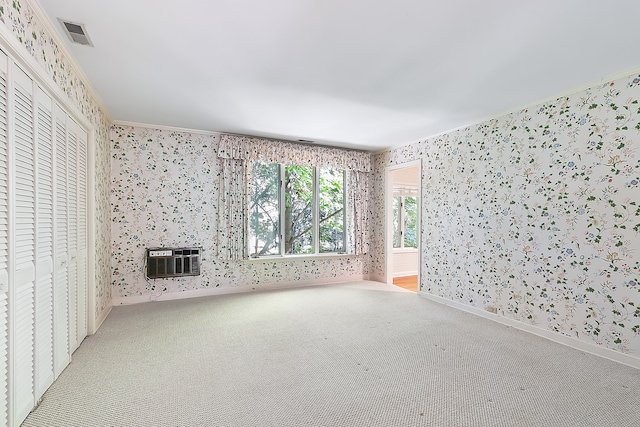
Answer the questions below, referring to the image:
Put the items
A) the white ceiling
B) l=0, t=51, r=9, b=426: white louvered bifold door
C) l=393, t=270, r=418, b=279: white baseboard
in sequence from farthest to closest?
l=393, t=270, r=418, b=279: white baseboard, the white ceiling, l=0, t=51, r=9, b=426: white louvered bifold door

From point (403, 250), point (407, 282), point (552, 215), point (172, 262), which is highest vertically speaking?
point (552, 215)

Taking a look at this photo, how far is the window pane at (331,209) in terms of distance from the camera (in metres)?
5.25

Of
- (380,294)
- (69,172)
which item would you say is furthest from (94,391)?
(380,294)

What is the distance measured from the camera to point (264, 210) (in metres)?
4.76

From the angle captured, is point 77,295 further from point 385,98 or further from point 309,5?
point 385,98

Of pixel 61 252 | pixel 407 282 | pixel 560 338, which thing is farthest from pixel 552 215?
pixel 61 252

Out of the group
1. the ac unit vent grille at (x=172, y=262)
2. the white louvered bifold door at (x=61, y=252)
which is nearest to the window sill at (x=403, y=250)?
the ac unit vent grille at (x=172, y=262)

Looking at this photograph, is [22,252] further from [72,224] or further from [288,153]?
[288,153]

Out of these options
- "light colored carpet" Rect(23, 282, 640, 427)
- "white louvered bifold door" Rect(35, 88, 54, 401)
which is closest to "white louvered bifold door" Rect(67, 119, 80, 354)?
"light colored carpet" Rect(23, 282, 640, 427)

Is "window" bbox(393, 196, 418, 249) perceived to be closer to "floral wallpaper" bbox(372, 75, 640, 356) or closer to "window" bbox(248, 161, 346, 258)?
"window" bbox(248, 161, 346, 258)

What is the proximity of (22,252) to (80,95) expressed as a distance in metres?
1.64

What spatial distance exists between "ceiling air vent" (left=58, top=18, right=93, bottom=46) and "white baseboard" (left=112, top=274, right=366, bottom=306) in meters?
3.09

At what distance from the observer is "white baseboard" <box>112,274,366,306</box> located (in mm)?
3939

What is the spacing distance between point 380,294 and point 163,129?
3915 millimetres
